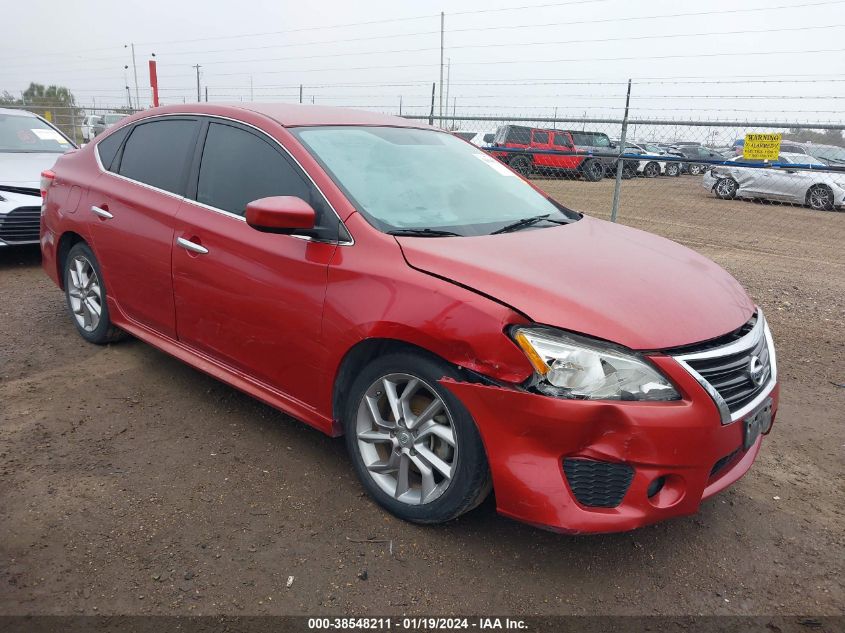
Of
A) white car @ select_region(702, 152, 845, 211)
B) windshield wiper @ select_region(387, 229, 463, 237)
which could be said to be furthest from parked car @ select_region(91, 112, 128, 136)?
windshield wiper @ select_region(387, 229, 463, 237)

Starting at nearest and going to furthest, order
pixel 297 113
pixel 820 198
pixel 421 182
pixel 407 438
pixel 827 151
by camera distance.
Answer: pixel 407 438
pixel 421 182
pixel 297 113
pixel 820 198
pixel 827 151

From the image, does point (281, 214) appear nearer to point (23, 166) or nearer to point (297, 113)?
point (297, 113)

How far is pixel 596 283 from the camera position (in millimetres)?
2543

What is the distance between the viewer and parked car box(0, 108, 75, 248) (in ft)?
21.1

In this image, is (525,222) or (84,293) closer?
(525,222)

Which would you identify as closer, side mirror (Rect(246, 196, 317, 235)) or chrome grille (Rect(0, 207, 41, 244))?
side mirror (Rect(246, 196, 317, 235))

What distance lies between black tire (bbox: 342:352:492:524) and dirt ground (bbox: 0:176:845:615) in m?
0.11

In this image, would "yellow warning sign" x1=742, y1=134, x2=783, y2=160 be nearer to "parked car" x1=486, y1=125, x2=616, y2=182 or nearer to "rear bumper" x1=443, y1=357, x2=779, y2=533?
"parked car" x1=486, y1=125, x2=616, y2=182

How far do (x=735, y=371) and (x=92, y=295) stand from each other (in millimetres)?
3819

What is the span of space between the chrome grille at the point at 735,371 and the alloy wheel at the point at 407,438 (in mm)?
881

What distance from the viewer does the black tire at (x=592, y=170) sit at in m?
12.7

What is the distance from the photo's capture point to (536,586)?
2.43 meters

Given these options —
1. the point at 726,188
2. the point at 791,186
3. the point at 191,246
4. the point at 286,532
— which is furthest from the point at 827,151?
the point at 286,532

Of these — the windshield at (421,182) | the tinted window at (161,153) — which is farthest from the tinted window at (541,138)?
the tinted window at (161,153)
